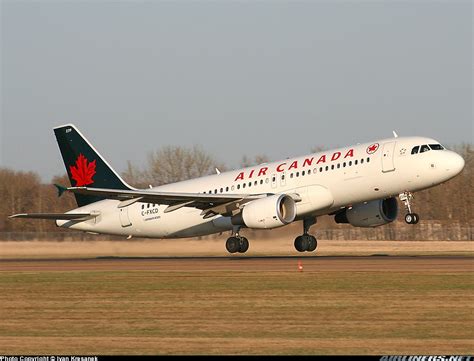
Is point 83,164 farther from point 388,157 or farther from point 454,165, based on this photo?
point 454,165

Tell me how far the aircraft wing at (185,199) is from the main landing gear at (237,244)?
1.26m

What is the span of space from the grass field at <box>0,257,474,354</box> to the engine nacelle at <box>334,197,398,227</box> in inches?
316

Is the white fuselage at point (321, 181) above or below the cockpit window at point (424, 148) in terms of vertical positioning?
below

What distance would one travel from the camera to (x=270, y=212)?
37094 millimetres

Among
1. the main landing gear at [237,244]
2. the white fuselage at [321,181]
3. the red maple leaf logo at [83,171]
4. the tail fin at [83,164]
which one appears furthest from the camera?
the red maple leaf logo at [83,171]

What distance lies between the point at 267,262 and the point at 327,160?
5.99 metres

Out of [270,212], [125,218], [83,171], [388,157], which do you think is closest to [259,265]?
[270,212]

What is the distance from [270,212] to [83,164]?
43.2 feet

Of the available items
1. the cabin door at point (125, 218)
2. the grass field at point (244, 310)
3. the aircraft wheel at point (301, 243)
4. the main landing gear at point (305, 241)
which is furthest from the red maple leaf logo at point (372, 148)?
the cabin door at point (125, 218)

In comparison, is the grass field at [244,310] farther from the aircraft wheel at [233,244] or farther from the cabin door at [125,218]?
the cabin door at [125,218]

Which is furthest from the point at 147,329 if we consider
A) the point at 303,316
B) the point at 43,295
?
the point at 43,295

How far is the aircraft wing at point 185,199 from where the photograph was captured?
126 feet

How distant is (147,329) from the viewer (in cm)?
1819

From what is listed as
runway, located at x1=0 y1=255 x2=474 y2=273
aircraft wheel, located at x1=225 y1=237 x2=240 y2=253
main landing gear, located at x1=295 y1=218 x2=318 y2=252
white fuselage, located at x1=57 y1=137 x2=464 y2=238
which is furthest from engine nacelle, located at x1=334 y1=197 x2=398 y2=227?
aircraft wheel, located at x1=225 y1=237 x2=240 y2=253
